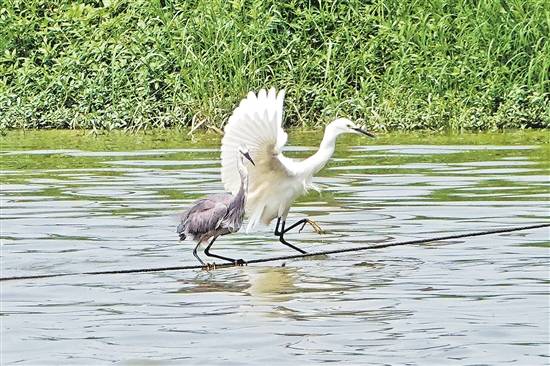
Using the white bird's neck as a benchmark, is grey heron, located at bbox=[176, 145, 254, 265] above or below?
below

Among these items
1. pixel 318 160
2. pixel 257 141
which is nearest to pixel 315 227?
pixel 318 160

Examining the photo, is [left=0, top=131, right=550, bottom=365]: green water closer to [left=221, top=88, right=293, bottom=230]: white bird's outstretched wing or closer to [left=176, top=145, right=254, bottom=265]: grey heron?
[left=176, top=145, right=254, bottom=265]: grey heron

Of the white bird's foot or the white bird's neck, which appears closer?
the white bird's neck

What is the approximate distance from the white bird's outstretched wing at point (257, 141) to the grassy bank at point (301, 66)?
21.6ft

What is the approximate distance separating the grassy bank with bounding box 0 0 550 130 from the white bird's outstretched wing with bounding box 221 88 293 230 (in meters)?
6.60

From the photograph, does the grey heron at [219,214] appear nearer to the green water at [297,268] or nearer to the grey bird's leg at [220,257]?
the grey bird's leg at [220,257]

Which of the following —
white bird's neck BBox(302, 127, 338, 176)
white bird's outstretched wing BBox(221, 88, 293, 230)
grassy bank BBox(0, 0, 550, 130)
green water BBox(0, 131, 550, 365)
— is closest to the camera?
green water BBox(0, 131, 550, 365)

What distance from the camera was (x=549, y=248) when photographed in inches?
336

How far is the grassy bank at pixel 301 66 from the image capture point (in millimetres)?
15398

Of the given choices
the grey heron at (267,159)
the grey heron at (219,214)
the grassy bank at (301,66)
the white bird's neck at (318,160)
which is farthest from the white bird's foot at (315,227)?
the grassy bank at (301,66)

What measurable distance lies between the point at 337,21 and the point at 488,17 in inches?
73.9

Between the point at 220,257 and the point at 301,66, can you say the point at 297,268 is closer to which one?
the point at 220,257

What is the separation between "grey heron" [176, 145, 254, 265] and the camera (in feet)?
26.7

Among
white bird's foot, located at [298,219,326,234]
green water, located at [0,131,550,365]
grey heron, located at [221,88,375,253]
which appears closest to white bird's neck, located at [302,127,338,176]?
grey heron, located at [221,88,375,253]
